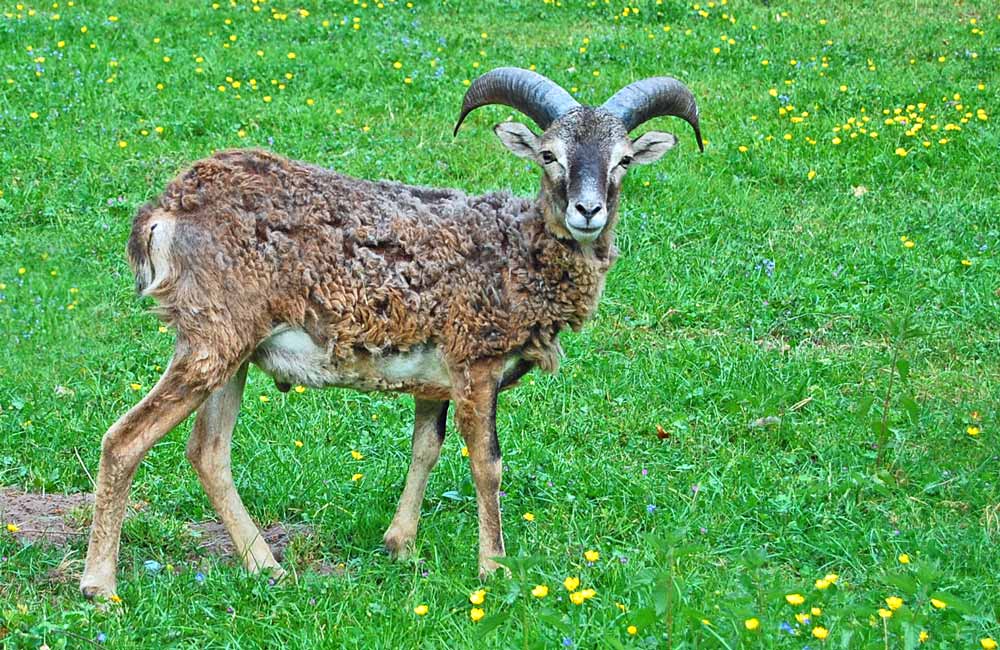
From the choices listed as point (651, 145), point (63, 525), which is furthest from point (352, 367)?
point (651, 145)

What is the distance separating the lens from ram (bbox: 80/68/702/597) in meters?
6.22

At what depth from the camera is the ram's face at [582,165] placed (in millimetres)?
6590

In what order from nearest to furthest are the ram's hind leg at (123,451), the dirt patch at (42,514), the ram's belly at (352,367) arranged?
the ram's hind leg at (123,451), the ram's belly at (352,367), the dirt patch at (42,514)

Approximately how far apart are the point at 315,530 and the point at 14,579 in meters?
1.55

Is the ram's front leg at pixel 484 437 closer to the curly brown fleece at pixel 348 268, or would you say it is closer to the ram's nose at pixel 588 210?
the curly brown fleece at pixel 348 268

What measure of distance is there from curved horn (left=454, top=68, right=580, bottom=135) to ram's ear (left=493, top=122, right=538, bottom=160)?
133 millimetres

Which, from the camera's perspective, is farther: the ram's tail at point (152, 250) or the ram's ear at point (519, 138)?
the ram's ear at point (519, 138)

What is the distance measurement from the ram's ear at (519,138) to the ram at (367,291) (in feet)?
0.07

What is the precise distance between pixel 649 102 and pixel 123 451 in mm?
3426

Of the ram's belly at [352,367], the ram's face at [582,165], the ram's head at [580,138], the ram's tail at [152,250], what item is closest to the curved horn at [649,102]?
the ram's head at [580,138]

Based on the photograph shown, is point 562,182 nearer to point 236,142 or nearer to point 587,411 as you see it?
point 587,411

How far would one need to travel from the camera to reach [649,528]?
7.05 metres

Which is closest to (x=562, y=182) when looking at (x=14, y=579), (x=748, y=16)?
(x=14, y=579)

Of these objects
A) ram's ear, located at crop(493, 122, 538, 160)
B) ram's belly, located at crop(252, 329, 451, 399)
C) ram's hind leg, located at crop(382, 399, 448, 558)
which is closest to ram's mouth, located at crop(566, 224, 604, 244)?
ram's ear, located at crop(493, 122, 538, 160)
